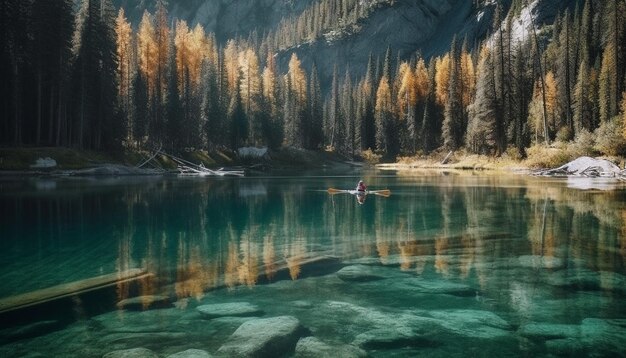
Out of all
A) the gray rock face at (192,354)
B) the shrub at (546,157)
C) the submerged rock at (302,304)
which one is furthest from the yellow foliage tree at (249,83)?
the gray rock face at (192,354)

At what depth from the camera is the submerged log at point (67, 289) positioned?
970 cm

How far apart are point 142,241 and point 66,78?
42114 millimetres

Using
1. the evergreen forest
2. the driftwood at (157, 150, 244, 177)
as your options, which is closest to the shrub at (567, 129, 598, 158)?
the evergreen forest

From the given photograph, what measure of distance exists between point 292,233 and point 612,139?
44275mm

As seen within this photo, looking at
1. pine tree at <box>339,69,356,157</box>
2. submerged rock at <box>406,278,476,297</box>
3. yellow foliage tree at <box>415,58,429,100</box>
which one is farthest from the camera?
pine tree at <box>339,69,356,157</box>

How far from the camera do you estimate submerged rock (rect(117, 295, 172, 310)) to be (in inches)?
377

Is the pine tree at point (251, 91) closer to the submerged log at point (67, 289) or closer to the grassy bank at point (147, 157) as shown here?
the grassy bank at point (147, 157)

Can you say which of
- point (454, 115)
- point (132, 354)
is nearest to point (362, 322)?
point (132, 354)

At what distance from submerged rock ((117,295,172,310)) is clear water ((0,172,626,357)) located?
0.06 metres

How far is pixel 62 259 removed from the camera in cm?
1367

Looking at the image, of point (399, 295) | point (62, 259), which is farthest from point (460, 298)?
point (62, 259)

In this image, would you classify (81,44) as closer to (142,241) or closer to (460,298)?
(142,241)

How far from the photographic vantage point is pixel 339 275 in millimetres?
12156

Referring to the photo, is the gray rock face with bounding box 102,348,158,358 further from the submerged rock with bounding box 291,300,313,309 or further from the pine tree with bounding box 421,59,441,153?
the pine tree with bounding box 421,59,441,153
